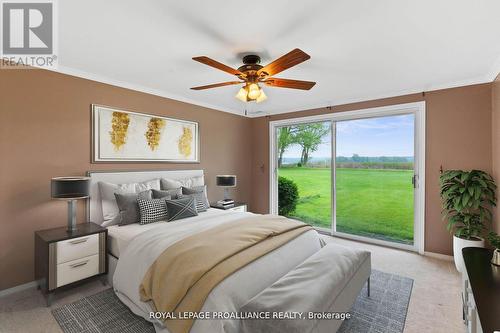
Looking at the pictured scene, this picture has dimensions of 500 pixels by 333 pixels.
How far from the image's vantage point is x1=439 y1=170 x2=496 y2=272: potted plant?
2.97 m

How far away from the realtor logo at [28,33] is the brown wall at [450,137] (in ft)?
14.6

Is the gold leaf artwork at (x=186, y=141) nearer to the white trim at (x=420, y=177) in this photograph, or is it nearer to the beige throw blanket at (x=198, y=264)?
the beige throw blanket at (x=198, y=264)

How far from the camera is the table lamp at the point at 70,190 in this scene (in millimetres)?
2541

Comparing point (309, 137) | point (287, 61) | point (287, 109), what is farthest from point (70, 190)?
point (309, 137)

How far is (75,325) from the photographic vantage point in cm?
208

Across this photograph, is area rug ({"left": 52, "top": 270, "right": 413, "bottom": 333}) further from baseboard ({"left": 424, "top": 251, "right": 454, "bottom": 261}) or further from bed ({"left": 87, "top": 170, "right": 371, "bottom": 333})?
baseboard ({"left": 424, "top": 251, "right": 454, "bottom": 261})

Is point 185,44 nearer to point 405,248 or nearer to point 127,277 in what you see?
point 127,277

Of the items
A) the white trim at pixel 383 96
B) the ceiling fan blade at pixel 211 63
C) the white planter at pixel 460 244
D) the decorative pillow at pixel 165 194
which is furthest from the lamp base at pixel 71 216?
the white planter at pixel 460 244

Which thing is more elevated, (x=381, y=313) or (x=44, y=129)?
(x=44, y=129)

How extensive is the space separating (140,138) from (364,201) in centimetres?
400

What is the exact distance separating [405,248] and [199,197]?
3.42 m

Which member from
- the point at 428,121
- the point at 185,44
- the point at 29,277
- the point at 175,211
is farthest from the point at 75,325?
the point at 428,121

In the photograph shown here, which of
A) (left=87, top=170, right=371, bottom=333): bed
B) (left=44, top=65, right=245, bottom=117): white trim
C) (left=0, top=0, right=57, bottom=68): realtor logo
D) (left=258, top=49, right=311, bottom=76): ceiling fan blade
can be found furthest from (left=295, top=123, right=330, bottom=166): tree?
(left=0, top=0, right=57, bottom=68): realtor logo

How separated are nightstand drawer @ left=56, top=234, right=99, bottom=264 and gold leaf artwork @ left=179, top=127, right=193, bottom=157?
6.49 ft
